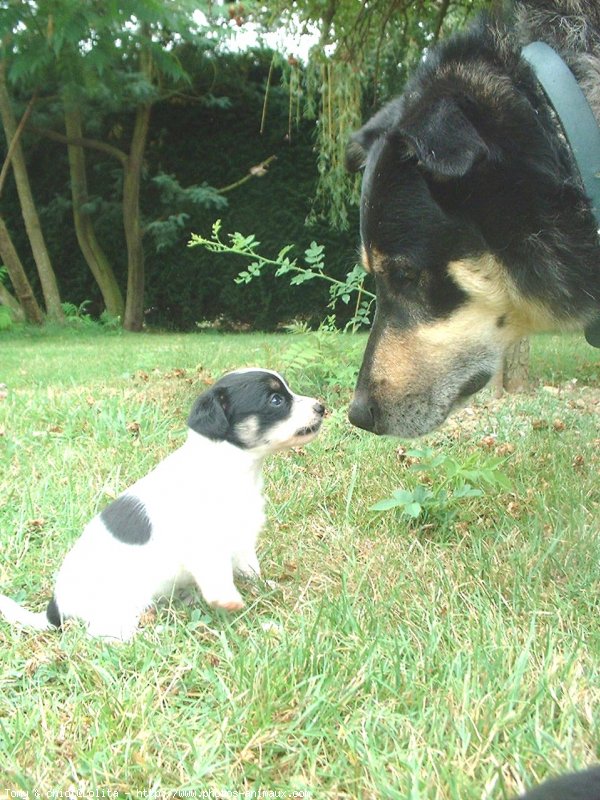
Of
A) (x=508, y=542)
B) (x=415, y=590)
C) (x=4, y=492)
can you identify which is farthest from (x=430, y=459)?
(x=4, y=492)

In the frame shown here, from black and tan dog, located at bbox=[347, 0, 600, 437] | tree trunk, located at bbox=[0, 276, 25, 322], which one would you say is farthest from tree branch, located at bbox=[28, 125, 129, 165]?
black and tan dog, located at bbox=[347, 0, 600, 437]

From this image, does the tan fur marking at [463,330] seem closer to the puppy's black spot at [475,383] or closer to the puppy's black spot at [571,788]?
the puppy's black spot at [475,383]

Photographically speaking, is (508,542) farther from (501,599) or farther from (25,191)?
(25,191)

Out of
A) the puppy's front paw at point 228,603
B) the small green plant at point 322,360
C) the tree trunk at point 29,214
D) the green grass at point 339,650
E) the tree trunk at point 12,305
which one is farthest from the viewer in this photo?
the tree trunk at point 12,305

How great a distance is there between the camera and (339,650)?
2.00 meters

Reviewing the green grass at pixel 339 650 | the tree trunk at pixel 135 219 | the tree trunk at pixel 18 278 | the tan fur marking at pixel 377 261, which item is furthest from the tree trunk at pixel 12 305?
the tan fur marking at pixel 377 261

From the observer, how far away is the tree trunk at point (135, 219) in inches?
547

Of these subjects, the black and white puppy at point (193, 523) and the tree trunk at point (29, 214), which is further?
the tree trunk at point (29, 214)

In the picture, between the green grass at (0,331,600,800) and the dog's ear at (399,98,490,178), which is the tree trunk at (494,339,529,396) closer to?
the green grass at (0,331,600,800)

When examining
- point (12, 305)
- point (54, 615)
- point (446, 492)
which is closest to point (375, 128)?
point (446, 492)

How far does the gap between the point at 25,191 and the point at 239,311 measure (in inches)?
170

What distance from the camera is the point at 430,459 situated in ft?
10.4

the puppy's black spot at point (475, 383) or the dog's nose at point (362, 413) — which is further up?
the puppy's black spot at point (475, 383)

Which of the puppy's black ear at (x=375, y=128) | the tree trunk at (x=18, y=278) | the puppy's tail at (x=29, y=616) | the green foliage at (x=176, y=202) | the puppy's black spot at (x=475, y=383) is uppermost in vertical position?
the puppy's black ear at (x=375, y=128)
